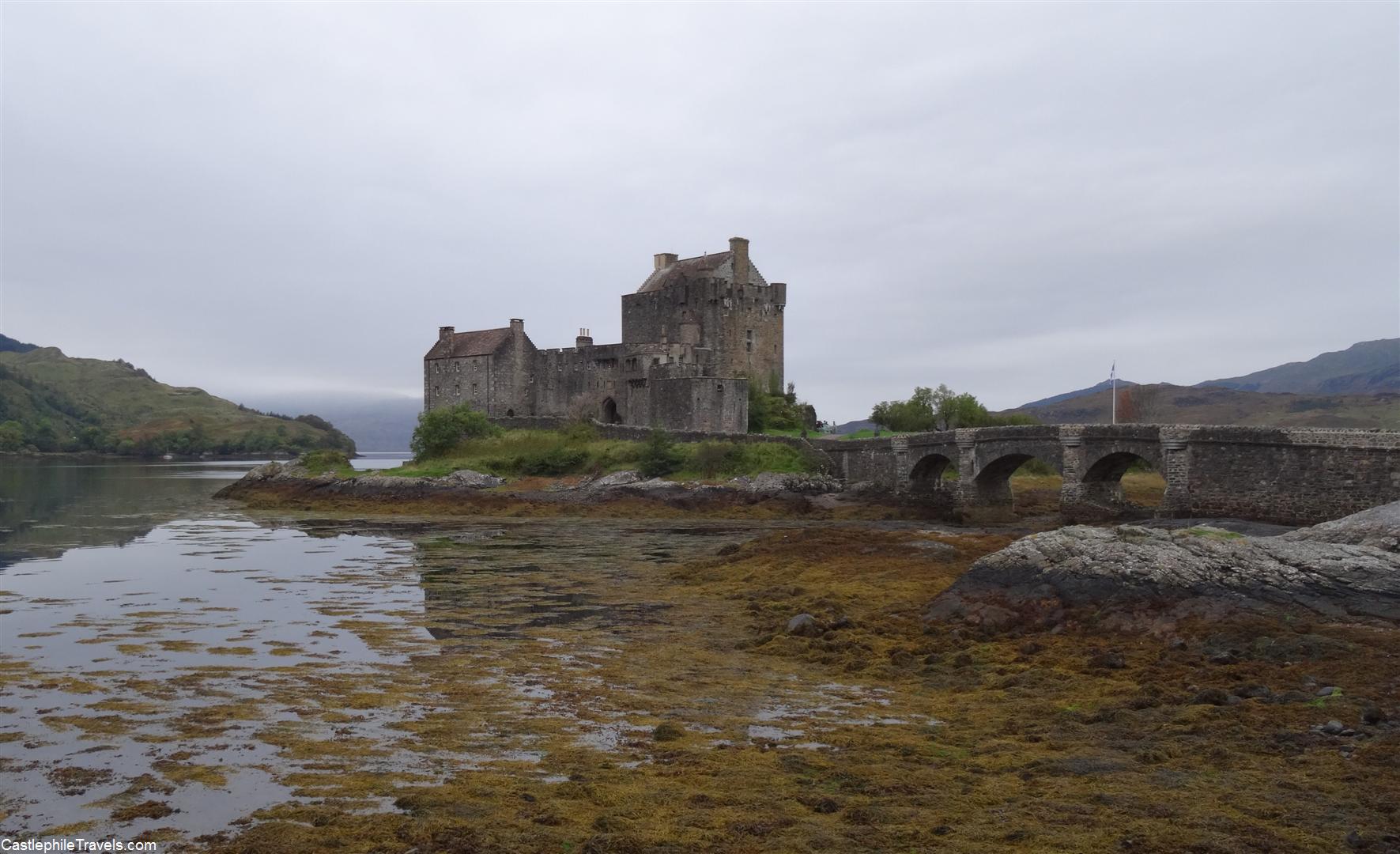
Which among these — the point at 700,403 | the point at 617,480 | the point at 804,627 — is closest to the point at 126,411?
the point at 700,403

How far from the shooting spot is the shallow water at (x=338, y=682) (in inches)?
385

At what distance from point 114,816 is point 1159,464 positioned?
3222 cm

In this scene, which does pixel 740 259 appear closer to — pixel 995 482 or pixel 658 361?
pixel 658 361

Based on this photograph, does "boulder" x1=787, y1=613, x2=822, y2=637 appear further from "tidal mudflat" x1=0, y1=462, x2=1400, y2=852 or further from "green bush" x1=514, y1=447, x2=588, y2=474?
"green bush" x1=514, y1=447, x2=588, y2=474

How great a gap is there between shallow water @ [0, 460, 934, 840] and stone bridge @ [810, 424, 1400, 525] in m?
16.6

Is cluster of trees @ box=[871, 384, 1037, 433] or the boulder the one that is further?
cluster of trees @ box=[871, 384, 1037, 433]

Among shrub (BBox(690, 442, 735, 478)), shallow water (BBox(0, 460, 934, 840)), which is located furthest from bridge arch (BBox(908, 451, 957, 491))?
shallow water (BBox(0, 460, 934, 840))

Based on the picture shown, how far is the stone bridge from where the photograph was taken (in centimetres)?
2831

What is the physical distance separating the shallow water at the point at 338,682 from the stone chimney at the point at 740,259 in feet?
121

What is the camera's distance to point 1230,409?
106875 millimetres

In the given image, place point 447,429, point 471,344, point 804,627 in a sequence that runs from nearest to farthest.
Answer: point 804,627 < point 447,429 < point 471,344

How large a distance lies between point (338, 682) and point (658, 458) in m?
37.4

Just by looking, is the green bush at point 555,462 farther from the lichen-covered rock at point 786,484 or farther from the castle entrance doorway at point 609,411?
the lichen-covered rock at point 786,484

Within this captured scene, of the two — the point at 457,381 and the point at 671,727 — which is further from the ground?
the point at 457,381
